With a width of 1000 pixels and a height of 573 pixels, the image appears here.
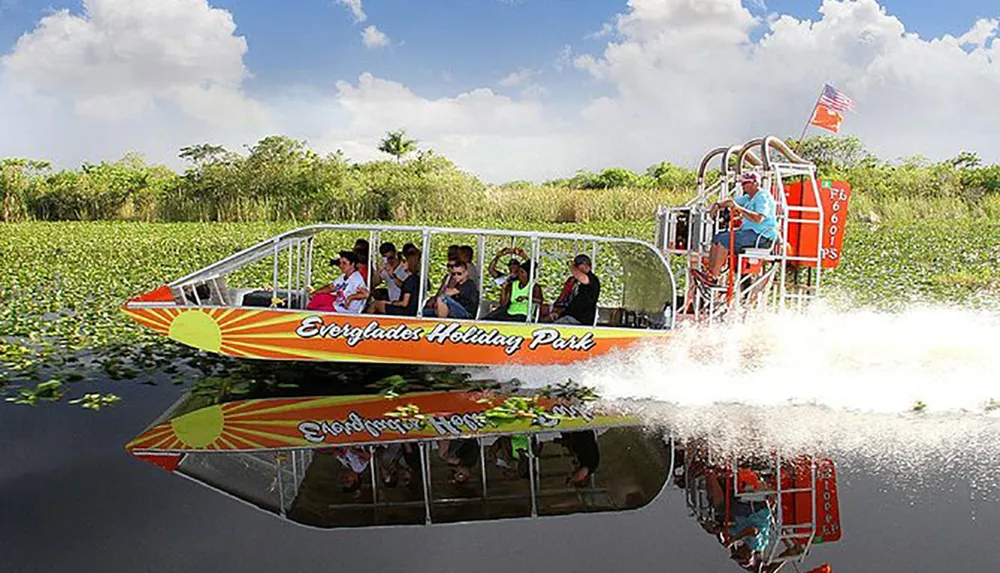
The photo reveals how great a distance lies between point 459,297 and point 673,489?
4.31 metres

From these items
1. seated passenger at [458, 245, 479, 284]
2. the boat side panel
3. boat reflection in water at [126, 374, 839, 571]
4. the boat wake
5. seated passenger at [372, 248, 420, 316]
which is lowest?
boat reflection in water at [126, 374, 839, 571]

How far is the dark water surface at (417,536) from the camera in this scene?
5773 millimetres

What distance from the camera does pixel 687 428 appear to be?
8.71 metres

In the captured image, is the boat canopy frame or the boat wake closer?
the boat wake

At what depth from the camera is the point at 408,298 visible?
10.6 m

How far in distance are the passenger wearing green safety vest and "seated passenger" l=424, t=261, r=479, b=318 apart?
255 millimetres

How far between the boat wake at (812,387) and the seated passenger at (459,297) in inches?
31.6

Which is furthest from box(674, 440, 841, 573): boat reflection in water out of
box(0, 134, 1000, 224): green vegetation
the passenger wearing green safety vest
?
box(0, 134, 1000, 224): green vegetation

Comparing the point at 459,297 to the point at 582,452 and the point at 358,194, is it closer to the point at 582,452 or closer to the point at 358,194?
the point at 582,452

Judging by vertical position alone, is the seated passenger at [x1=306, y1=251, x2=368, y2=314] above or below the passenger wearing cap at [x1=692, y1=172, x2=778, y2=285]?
below

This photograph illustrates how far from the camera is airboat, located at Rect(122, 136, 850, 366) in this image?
9930 millimetres

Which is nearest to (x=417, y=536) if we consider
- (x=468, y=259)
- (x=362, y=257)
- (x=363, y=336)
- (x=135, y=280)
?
(x=363, y=336)

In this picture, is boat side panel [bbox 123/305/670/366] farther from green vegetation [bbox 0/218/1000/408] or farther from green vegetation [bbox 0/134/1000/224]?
green vegetation [bbox 0/134/1000/224]

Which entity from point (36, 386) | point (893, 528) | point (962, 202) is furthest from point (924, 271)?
point (962, 202)
